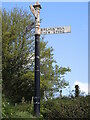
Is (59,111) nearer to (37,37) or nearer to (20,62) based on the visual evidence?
(37,37)

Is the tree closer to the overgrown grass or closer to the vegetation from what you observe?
the vegetation

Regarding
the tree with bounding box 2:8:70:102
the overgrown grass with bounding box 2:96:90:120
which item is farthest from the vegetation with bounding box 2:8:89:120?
the overgrown grass with bounding box 2:96:90:120

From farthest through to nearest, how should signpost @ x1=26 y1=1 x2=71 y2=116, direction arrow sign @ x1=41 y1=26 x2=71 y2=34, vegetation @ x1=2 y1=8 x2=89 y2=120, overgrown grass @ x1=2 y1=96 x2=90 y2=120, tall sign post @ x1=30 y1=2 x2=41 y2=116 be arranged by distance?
vegetation @ x1=2 y1=8 x2=89 y2=120 < direction arrow sign @ x1=41 y1=26 x2=71 y2=34 < signpost @ x1=26 y1=1 x2=71 y2=116 < tall sign post @ x1=30 y1=2 x2=41 y2=116 < overgrown grass @ x1=2 y1=96 x2=90 y2=120

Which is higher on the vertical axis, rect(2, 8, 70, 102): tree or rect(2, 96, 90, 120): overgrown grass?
rect(2, 8, 70, 102): tree

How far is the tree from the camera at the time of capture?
1730 cm

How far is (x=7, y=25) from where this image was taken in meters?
18.2

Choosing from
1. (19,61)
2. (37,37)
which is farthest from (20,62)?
(37,37)

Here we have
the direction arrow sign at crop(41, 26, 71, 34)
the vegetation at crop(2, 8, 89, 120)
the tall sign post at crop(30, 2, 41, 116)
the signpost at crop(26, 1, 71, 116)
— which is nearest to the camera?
the tall sign post at crop(30, 2, 41, 116)

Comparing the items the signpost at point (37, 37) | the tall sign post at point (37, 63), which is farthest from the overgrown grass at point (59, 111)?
the signpost at point (37, 37)

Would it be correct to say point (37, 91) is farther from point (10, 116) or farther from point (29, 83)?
point (29, 83)

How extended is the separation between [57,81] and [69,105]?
33.8ft

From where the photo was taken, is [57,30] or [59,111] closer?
[59,111]

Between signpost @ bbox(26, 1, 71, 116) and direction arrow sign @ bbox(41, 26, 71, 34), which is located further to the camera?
direction arrow sign @ bbox(41, 26, 71, 34)

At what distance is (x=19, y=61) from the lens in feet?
57.3
